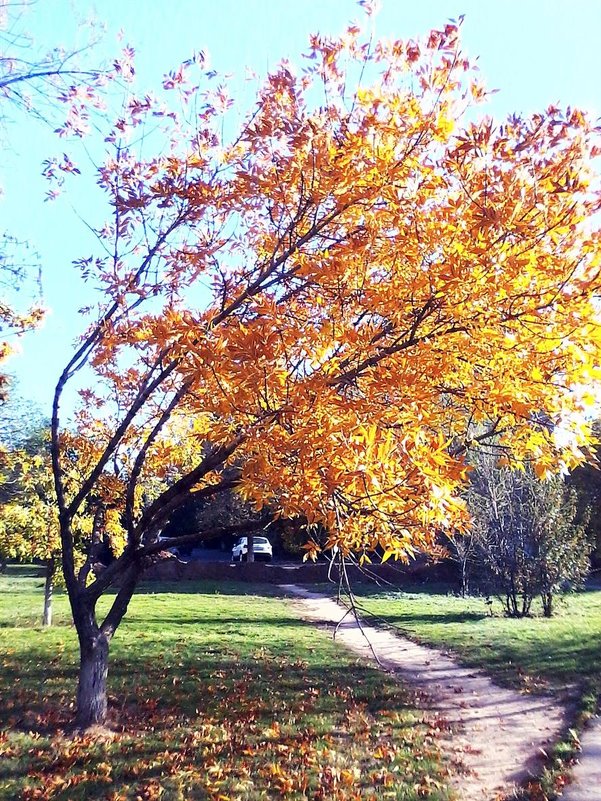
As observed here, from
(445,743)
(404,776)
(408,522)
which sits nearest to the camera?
(408,522)

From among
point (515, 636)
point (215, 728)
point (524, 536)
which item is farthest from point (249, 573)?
point (215, 728)

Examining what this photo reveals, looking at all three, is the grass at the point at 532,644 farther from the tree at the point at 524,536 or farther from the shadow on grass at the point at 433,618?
the tree at the point at 524,536

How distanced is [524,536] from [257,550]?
22007 mm

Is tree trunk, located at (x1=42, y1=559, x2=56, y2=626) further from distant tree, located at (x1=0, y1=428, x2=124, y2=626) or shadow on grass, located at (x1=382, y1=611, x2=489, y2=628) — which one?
shadow on grass, located at (x1=382, y1=611, x2=489, y2=628)

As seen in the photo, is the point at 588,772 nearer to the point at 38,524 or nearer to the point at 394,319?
the point at 394,319

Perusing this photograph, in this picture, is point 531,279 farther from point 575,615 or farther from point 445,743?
point 575,615

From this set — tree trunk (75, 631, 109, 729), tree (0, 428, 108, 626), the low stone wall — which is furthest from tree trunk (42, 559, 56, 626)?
the low stone wall

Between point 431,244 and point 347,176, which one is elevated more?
point 347,176

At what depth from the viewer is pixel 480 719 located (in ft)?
24.0

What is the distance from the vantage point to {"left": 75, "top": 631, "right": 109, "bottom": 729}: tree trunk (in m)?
6.13

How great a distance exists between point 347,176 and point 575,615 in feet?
50.4

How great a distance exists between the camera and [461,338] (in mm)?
4137

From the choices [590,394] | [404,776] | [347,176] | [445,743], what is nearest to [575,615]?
[445,743]

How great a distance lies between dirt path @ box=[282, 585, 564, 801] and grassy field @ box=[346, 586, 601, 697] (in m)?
0.50
